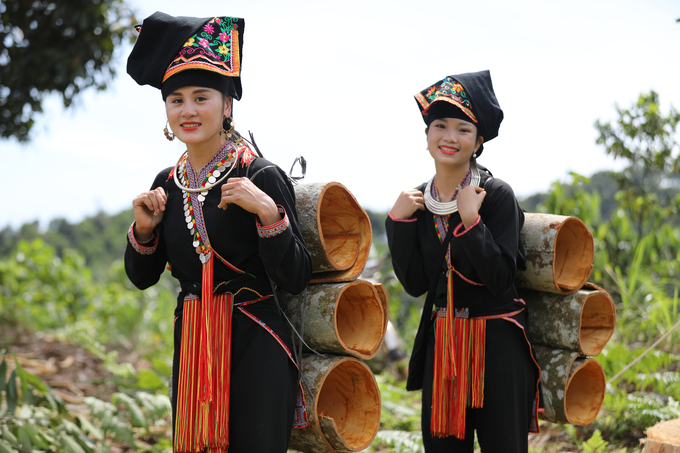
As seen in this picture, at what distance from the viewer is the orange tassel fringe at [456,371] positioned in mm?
2562

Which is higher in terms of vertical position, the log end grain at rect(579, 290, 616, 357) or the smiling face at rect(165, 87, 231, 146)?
the smiling face at rect(165, 87, 231, 146)

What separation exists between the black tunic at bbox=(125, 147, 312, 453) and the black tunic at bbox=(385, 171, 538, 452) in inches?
27.0

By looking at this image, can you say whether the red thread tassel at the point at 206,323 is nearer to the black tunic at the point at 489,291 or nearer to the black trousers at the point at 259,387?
the black trousers at the point at 259,387

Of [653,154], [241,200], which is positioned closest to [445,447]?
[241,200]

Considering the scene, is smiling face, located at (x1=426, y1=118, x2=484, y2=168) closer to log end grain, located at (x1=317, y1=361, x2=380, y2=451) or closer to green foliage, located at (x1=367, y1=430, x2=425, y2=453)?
log end grain, located at (x1=317, y1=361, x2=380, y2=451)

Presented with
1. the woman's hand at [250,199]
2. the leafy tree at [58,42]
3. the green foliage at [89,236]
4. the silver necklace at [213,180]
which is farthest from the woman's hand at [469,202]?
the green foliage at [89,236]

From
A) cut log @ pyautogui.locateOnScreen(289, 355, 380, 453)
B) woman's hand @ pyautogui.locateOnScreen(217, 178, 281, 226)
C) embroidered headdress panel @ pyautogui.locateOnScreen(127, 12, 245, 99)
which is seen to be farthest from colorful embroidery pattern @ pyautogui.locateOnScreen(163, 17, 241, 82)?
cut log @ pyautogui.locateOnScreen(289, 355, 380, 453)

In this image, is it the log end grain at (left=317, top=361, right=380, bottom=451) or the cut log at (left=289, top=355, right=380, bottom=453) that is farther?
the log end grain at (left=317, top=361, right=380, bottom=451)

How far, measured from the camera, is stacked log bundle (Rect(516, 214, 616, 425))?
279 centimetres

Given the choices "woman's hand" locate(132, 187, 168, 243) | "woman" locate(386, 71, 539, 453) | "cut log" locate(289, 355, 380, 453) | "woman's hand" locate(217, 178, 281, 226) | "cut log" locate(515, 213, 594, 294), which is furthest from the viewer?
"cut log" locate(515, 213, 594, 294)

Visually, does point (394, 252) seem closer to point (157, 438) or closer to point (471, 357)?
point (471, 357)

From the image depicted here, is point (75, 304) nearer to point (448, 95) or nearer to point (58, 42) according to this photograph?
point (58, 42)

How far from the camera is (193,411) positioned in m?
2.20

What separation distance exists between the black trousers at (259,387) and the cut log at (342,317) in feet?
0.68
